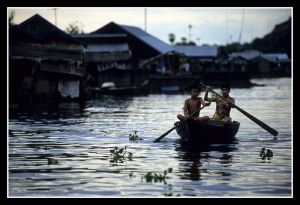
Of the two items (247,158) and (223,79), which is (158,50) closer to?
(223,79)

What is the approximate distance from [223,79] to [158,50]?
27.8 ft

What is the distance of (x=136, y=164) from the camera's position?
41.7ft

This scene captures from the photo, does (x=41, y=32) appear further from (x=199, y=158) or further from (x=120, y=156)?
(x=199, y=158)

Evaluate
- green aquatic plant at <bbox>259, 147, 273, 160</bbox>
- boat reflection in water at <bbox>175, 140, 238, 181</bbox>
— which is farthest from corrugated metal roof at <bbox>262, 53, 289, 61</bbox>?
green aquatic plant at <bbox>259, 147, 273, 160</bbox>

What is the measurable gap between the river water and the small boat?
0.32m

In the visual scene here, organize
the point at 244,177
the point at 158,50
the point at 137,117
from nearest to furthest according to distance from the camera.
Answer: the point at 244,177 → the point at 137,117 → the point at 158,50

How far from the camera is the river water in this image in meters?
10.2

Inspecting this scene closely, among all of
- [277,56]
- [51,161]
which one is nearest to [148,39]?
[51,161]

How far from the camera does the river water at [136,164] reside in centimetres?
1023

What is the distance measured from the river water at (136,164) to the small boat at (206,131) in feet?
1.04

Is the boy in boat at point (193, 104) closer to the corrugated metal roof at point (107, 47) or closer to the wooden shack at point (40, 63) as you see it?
the wooden shack at point (40, 63)

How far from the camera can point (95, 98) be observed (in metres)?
40.2
